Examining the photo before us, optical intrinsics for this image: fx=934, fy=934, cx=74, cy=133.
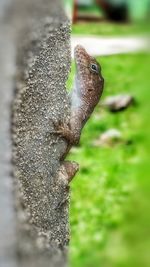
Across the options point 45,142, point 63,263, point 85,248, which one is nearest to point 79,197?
point 85,248

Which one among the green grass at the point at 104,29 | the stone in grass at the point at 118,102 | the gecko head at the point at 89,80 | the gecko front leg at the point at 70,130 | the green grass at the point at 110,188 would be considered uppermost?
the gecko head at the point at 89,80

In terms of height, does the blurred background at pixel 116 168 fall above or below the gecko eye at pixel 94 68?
below

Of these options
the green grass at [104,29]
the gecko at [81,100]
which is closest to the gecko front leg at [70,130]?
the gecko at [81,100]

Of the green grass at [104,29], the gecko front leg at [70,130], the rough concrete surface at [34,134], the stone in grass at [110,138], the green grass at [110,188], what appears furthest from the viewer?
the green grass at [104,29]

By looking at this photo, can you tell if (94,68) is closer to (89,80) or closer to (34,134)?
(89,80)

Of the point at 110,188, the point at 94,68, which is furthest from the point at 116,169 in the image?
the point at 94,68

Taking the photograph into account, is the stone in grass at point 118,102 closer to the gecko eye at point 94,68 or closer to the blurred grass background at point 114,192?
the blurred grass background at point 114,192

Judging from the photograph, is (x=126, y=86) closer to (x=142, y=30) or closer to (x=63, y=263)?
(x=142, y=30)
